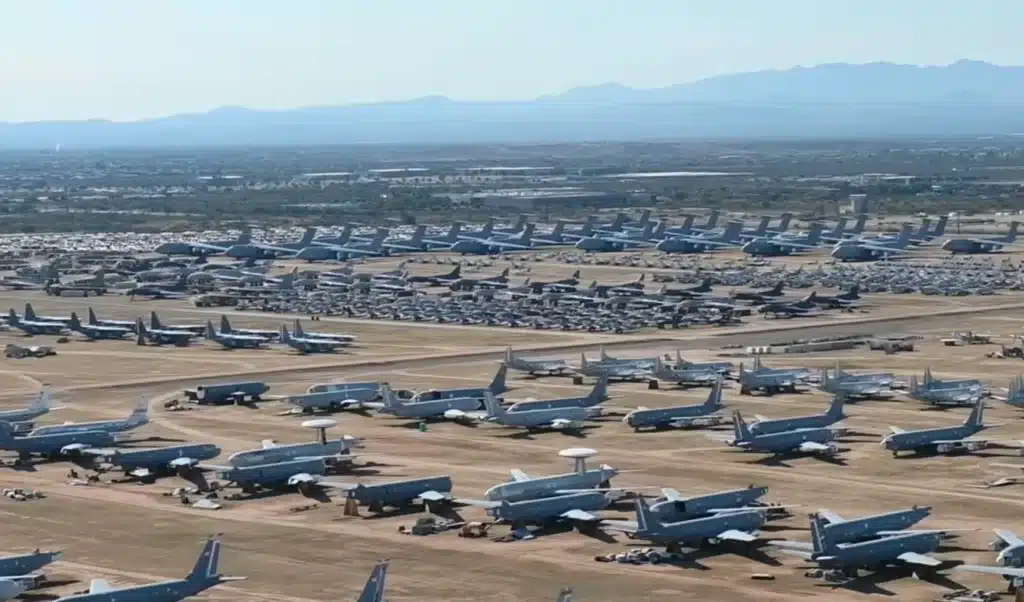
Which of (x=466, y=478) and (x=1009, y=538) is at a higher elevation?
(x=1009, y=538)

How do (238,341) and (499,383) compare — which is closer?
(499,383)

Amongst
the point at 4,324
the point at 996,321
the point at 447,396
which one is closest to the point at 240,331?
the point at 4,324

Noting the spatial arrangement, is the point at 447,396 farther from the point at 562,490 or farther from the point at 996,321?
the point at 996,321

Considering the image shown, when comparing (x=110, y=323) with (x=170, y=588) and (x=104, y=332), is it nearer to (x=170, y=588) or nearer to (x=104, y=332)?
(x=104, y=332)

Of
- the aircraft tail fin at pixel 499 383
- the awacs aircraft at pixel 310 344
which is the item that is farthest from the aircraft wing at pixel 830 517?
the awacs aircraft at pixel 310 344

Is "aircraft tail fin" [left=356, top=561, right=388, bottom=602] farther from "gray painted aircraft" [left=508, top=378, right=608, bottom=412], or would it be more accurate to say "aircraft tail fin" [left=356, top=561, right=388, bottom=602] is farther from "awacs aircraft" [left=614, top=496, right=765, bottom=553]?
"gray painted aircraft" [left=508, top=378, right=608, bottom=412]

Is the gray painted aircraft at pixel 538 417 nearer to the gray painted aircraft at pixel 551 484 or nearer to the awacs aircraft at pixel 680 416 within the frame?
the awacs aircraft at pixel 680 416

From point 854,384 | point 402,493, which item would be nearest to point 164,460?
point 402,493
